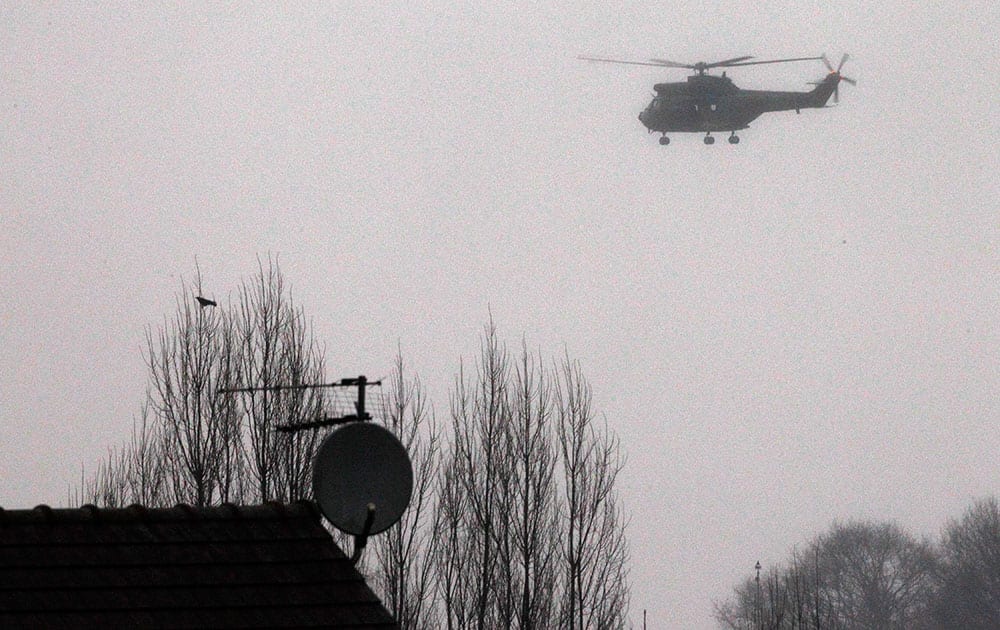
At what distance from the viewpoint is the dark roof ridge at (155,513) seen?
1042 cm

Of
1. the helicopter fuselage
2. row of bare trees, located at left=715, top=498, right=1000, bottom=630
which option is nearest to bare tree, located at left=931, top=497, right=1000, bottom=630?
row of bare trees, located at left=715, top=498, right=1000, bottom=630

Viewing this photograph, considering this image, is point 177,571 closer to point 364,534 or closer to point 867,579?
point 364,534

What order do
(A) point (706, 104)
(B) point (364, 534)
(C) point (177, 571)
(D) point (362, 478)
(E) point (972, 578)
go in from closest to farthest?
(C) point (177, 571), (B) point (364, 534), (D) point (362, 478), (A) point (706, 104), (E) point (972, 578)

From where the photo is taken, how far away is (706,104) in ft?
159

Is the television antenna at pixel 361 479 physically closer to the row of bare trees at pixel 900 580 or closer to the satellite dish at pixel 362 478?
the satellite dish at pixel 362 478

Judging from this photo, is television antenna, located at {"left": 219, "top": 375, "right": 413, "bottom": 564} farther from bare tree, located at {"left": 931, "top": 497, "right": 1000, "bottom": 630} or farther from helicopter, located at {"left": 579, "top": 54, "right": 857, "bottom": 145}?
bare tree, located at {"left": 931, "top": 497, "right": 1000, "bottom": 630}

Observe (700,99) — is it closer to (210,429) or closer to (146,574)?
(210,429)

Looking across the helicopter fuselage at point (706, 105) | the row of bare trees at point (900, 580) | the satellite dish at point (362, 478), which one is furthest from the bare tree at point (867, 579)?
the satellite dish at point (362, 478)

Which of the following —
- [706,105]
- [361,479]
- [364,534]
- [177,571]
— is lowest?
[177,571]

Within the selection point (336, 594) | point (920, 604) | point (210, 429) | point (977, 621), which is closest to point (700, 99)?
point (210, 429)

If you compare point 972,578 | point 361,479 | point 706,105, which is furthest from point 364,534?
point 972,578

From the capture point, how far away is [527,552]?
30391mm

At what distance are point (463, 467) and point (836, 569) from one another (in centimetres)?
8394

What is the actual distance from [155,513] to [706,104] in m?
39.6
